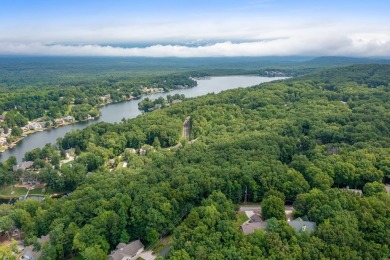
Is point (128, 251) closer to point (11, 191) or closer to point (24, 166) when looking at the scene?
point (11, 191)

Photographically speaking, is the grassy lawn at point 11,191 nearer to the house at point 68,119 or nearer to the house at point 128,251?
the house at point 128,251

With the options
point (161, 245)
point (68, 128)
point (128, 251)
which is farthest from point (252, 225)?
point (68, 128)

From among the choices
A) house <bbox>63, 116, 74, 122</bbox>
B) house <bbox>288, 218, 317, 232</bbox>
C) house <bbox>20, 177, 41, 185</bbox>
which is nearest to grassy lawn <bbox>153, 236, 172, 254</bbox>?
house <bbox>288, 218, 317, 232</bbox>

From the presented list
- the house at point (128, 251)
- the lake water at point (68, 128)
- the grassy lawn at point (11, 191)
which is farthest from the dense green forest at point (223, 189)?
the lake water at point (68, 128)

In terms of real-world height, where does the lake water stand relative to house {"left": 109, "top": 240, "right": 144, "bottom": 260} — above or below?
below

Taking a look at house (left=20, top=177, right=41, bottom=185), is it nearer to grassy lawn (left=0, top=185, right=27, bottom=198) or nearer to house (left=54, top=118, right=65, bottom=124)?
grassy lawn (left=0, top=185, right=27, bottom=198)

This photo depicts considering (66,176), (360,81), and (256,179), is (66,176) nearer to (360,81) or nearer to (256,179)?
(256,179)

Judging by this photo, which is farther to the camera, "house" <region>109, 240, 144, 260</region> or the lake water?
the lake water
